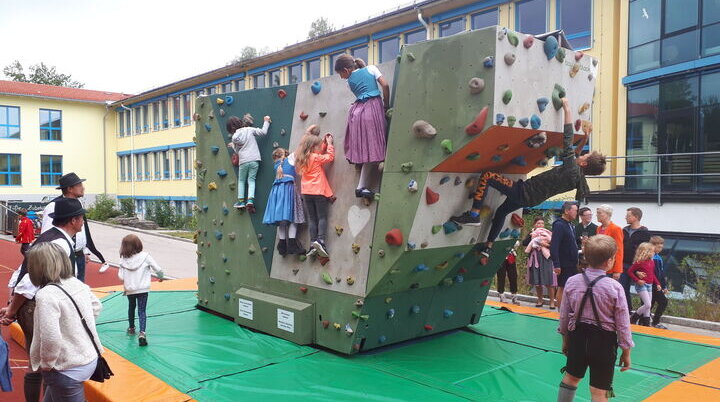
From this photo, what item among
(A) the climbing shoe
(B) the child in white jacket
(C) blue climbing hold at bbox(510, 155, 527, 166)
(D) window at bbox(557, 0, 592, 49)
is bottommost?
(B) the child in white jacket

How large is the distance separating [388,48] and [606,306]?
57.4 ft

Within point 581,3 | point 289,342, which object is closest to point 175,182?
point 581,3

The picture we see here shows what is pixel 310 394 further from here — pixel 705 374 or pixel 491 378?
pixel 705 374

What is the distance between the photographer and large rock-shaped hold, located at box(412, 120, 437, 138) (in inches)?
208

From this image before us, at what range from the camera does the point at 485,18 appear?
56.1ft

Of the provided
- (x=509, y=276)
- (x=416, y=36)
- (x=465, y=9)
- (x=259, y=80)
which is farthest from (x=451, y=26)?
(x=259, y=80)

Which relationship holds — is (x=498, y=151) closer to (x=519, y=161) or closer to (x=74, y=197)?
(x=519, y=161)

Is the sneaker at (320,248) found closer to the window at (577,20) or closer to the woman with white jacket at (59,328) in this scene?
the woman with white jacket at (59,328)

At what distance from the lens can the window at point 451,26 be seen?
1752cm

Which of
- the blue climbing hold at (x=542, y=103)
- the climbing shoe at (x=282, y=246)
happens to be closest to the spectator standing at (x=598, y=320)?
the blue climbing hold at (x=542, y=103)

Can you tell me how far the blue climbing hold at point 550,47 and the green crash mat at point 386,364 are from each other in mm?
3172

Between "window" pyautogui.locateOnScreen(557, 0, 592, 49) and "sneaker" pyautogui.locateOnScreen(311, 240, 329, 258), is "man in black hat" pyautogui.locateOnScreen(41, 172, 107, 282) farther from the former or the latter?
"window" pyautogui.locateOnScreen(557, 0, 592, 49)

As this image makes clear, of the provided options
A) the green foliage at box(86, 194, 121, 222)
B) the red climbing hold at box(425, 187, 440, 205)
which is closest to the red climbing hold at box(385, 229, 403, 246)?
the red climbing hold at box(425, 187, 440, 205)

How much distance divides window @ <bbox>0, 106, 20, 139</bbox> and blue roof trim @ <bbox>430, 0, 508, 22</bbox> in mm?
26881
